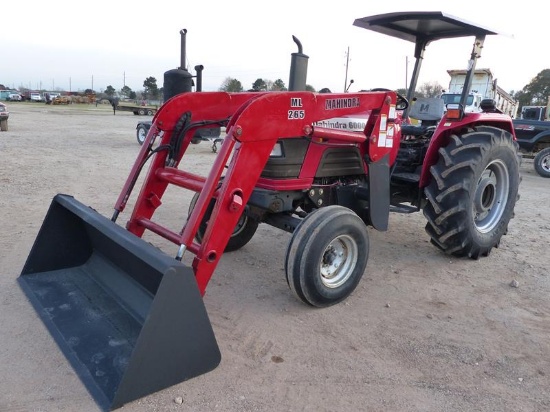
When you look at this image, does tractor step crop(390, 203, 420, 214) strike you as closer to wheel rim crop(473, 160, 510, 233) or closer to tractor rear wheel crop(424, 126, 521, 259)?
tractor rear wheel crop(424, 126, 521, 259)

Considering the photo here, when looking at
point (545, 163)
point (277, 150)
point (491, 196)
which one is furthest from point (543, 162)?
point (277, 150)

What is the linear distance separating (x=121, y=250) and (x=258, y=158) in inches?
44.3

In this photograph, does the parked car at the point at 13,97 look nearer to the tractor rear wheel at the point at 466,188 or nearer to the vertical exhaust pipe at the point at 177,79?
the vertical exhaust pipe at the point at 177,79

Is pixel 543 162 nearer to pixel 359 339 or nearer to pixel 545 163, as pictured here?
pixel 545 163

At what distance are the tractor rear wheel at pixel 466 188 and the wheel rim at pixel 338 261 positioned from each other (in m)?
1.15

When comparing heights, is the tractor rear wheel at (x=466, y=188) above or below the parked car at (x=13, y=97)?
above

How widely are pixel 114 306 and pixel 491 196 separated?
4.11 m

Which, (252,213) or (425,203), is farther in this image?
(425,203)

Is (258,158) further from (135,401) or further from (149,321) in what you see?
(135,401)

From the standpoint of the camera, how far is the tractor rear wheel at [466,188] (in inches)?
166

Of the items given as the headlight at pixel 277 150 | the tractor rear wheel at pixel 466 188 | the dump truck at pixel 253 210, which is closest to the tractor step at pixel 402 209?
the dump truck at pixel 253 210

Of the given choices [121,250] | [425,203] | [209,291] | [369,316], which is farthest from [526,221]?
[121,250]

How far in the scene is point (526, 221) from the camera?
6.52 m

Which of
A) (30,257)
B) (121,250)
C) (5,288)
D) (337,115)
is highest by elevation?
(337,115)
